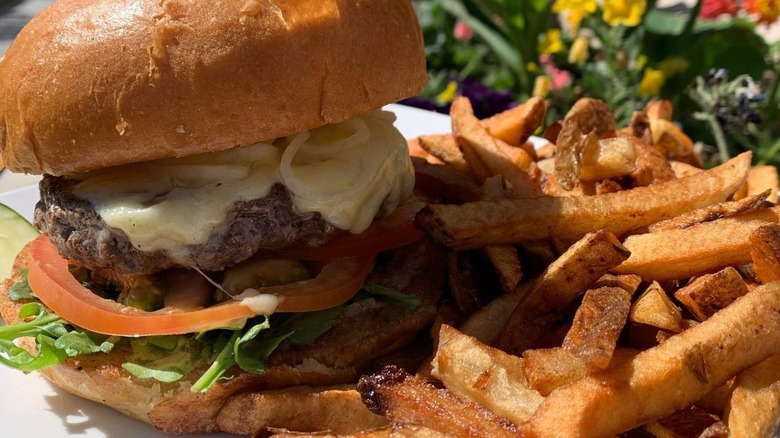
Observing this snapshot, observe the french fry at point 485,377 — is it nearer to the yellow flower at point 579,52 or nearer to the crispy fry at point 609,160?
the crispy fry at point 609,160

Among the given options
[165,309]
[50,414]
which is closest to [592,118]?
[165,309]

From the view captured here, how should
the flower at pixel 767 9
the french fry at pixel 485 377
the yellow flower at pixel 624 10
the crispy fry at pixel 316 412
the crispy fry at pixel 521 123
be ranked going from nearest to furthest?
1. the french fry at pixel 485 377
2. the crispy fry at pixel 316 412
3. the crispy fry at pixel 521 123
4. the flower at pixel 767 9
5. the yellow flower at pixel 624 10

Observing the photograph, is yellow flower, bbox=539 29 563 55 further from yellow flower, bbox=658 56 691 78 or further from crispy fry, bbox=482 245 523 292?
crispy fry, bbox=482 245 523 292

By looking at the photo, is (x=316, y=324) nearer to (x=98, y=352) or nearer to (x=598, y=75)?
(x=98, y=352)

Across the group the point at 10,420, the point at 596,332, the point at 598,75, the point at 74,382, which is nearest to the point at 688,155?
the point at 596,332

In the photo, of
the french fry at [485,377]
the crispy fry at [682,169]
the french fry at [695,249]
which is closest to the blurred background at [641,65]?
the crispy fry at [682,169]

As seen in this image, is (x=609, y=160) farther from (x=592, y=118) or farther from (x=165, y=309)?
(x=165, y=309)
